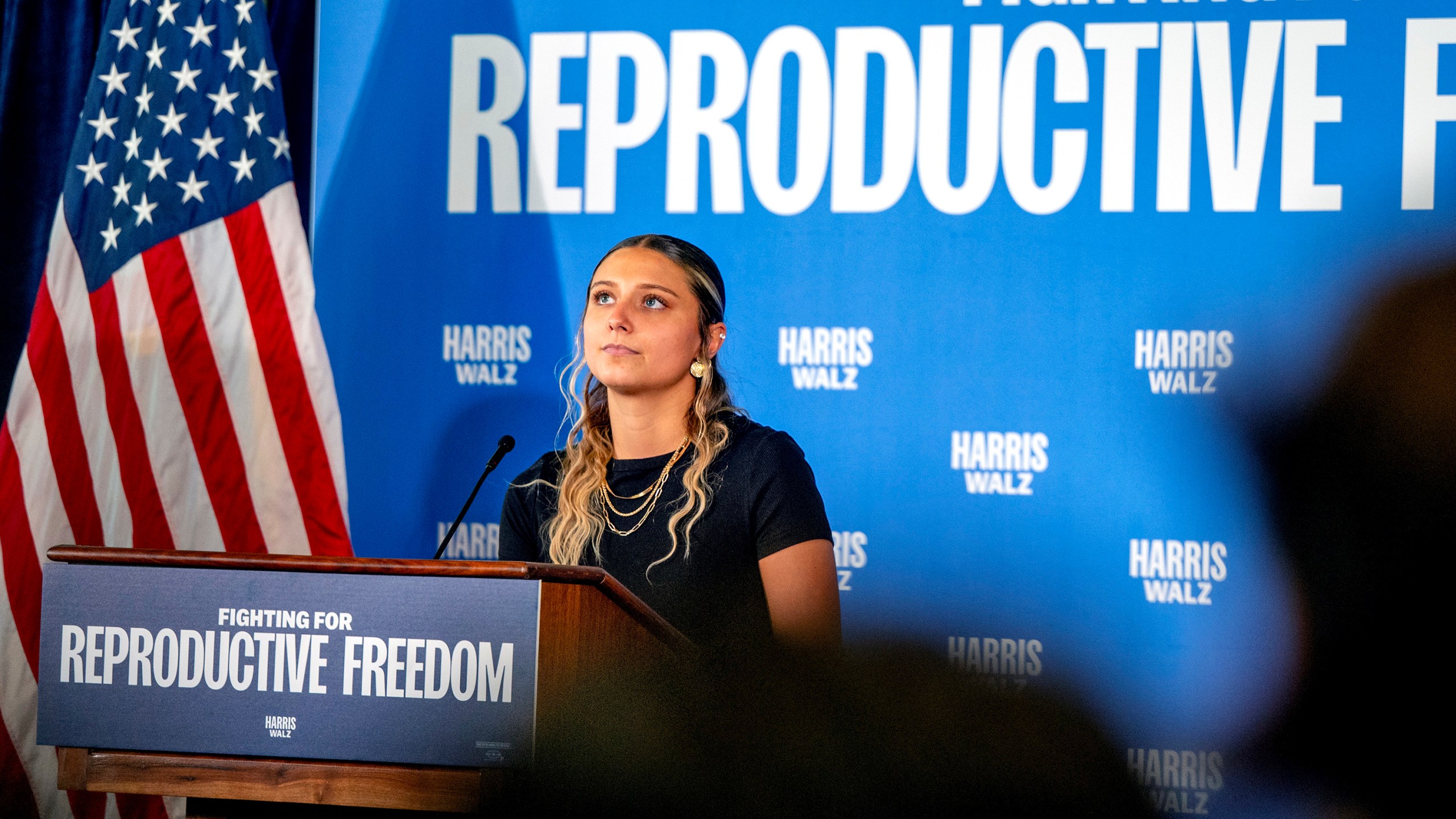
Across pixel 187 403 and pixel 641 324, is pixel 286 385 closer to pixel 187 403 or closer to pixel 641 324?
pixel 187 403

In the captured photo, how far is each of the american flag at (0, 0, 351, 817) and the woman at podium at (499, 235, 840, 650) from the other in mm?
1163

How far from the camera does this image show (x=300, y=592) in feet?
4.21

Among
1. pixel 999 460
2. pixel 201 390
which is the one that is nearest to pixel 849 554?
pixel 999 460

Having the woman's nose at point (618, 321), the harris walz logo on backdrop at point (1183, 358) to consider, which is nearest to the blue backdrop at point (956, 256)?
the harris walz logo on backdrop at point (1183, 358)

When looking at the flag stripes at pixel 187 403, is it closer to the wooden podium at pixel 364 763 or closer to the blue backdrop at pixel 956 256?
the blue backdrop at pixel 956 256

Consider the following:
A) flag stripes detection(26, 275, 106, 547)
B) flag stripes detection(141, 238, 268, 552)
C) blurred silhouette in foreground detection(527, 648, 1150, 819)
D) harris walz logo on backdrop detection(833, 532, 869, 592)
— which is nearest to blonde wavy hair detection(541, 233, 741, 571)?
blurred silhouette in foreground detection(527, 648, 1150, 819)

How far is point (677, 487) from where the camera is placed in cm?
213

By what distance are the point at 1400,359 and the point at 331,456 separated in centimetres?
255

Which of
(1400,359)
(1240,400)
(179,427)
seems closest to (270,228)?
(179,427)

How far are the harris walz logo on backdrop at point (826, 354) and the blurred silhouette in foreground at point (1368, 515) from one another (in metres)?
1.00

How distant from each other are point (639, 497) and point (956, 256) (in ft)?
4.03

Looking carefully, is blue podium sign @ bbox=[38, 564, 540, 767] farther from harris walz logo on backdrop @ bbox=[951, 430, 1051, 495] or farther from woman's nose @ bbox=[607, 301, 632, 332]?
harris walz logo on backdrop @ bbox=[951, 430, 1051, 495]

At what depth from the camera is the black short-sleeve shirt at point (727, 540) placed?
203 centimetres

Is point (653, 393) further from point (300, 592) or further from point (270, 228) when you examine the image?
point (270, 228)
